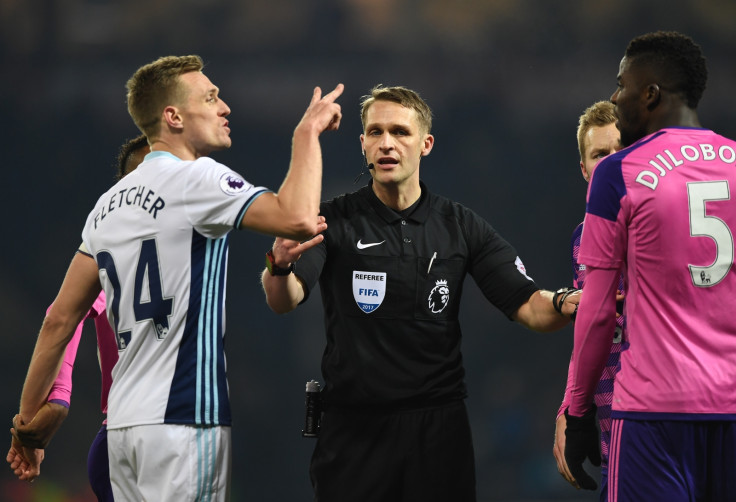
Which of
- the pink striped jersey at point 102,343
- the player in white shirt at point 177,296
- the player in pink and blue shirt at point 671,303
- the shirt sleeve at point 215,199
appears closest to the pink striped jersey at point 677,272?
the player in pink and blue shirt at point 671,303

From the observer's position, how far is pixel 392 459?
2426mm

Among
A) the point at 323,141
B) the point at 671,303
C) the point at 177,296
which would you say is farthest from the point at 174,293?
the point at 323,141

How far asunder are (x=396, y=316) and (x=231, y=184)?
0.77 m

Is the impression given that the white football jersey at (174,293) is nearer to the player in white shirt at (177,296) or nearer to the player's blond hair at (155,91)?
the player in white shirt at (177,296)

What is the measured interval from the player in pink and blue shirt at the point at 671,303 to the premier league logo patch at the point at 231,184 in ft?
2.77

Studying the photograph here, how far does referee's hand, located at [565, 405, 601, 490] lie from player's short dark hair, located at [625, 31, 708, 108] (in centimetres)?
80

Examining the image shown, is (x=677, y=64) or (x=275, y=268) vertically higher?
(x=677, y=64)

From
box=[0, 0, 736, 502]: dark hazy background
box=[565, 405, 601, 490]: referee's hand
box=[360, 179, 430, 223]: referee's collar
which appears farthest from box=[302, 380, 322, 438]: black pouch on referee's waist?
box=[0, 0, 736, 502]: dark hazy background

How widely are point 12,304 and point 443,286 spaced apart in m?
3.29

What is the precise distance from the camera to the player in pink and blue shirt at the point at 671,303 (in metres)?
1.74

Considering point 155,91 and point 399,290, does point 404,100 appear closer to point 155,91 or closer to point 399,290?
point 399,290

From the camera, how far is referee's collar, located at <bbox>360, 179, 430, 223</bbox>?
2.67m

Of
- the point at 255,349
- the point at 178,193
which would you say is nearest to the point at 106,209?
the point at 178,193

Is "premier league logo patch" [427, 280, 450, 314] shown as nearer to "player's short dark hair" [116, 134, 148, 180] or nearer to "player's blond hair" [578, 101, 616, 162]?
"player's blond hair" [578, 101, 616, 162]
